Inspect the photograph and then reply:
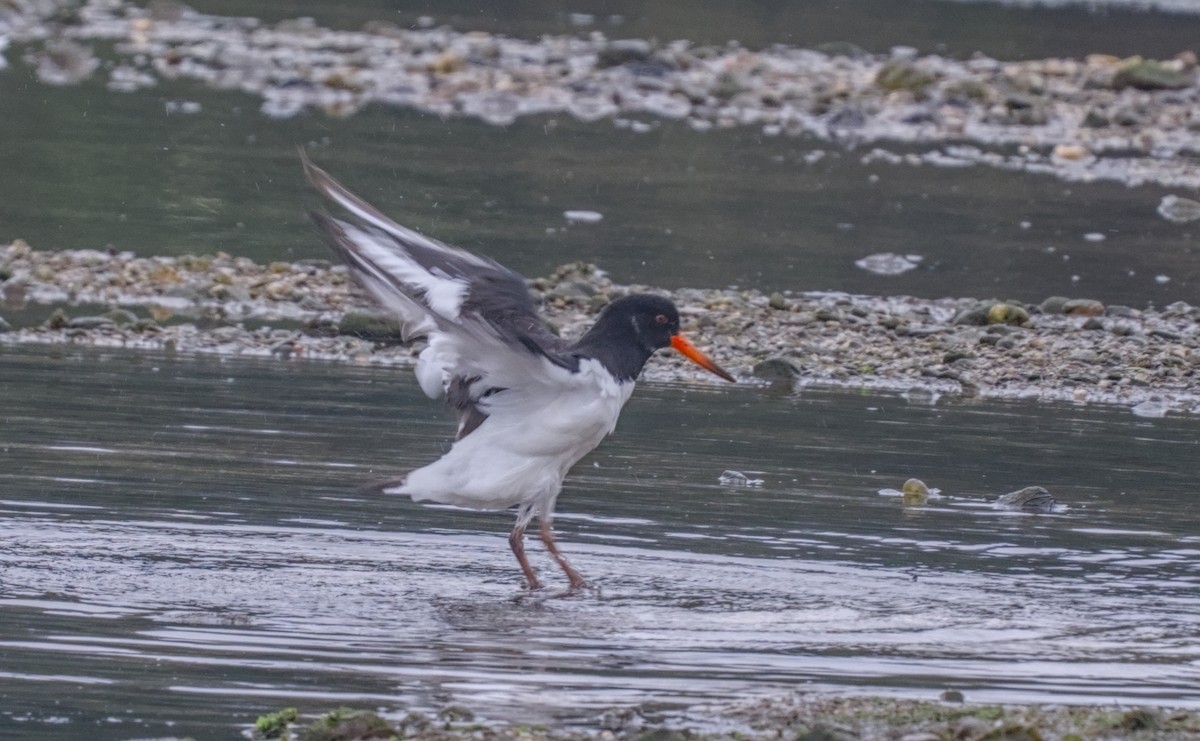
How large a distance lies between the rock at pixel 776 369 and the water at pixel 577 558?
0.92ft

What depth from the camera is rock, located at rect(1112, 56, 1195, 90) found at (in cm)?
2809

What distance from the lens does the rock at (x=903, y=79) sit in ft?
91.5

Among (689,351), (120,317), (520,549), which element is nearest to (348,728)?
(520,549)

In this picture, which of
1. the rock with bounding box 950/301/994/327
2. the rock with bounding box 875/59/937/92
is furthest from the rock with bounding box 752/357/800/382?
the rock with bounding box 875/59/937/92

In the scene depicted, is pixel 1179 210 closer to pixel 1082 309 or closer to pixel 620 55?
pixel 1082 309

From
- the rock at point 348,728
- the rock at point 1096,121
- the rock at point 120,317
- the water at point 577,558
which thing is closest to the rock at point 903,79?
the rock at point 1096,121

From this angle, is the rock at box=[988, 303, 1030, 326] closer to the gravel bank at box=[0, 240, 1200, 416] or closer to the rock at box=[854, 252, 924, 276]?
the gravel bank at box=[0, 240, 1200, 416]

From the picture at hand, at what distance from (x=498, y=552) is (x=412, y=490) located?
74 centimetres

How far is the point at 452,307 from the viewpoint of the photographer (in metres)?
7.43

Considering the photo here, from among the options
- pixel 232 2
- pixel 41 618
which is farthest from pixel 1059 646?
pixel 232 2

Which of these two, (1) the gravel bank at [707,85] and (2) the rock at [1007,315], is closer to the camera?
(2) the rock at [1007,315]

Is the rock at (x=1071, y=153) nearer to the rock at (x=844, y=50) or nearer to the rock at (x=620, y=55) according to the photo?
the rock at (x=620, y=55)

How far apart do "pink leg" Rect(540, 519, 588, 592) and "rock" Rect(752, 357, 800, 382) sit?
3972 millimetres

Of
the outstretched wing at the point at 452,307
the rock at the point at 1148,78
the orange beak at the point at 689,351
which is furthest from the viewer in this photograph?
the rock at the point at 1148,78
